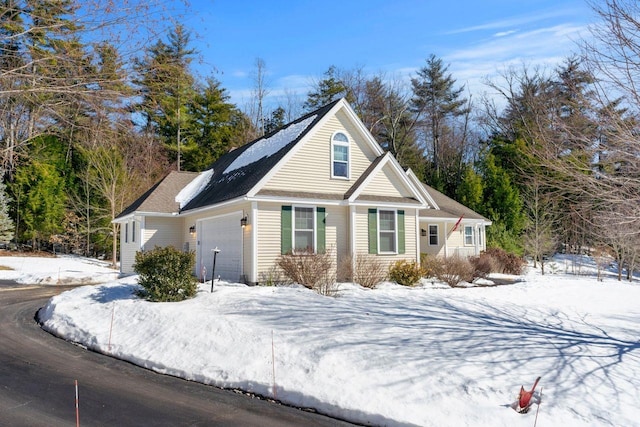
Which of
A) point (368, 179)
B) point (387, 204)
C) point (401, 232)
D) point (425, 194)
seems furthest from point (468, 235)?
point (368, 179)

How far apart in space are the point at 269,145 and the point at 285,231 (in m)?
4.88

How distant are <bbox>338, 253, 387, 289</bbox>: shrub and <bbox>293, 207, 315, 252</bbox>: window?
1.28 m

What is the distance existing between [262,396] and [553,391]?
378 centimetres

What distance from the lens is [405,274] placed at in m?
16.1

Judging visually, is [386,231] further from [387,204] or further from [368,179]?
[368,179]

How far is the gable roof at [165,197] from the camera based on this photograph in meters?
20.2

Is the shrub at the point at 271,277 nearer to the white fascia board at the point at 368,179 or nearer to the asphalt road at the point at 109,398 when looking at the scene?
the white fascia board at the point at 368,179

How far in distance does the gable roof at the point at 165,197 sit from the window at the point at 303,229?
23.4 feet

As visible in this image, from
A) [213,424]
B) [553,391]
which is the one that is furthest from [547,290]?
[213,424]

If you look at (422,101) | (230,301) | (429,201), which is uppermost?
(422,101)

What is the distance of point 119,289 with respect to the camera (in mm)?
12461

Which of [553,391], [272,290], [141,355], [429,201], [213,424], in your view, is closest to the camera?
[213,424]

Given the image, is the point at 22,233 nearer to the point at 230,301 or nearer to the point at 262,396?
the point at 230,301

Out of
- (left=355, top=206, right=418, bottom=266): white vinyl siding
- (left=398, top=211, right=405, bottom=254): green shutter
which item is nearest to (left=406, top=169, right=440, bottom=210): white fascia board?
(left=355, top=206, right=418, bottom=266): white vinyl siding
